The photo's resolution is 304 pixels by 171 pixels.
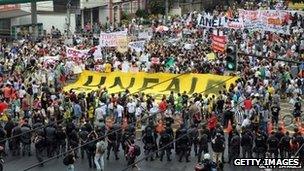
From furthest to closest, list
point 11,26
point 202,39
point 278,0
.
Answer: point 278,0, point 11,26, point 202,39

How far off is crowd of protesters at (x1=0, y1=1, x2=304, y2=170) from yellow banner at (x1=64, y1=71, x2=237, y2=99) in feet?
3.51

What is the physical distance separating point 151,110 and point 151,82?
477 centimetres

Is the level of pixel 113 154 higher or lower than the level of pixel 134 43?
lower

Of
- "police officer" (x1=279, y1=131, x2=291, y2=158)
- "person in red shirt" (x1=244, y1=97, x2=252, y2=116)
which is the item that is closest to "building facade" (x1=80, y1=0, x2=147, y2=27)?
"person in red shirt" (x1=244, y1=97, x2=252, y2=116)

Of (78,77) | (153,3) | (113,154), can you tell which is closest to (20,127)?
(113,154)

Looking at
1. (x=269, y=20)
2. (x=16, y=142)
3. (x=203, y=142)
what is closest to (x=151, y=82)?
(x=269, y=20)

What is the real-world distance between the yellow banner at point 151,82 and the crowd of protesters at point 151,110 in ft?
3.51

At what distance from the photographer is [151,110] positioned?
24.3 metres

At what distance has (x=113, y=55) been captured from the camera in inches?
1394

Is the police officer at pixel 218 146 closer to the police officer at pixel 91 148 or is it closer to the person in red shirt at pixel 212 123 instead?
the person in red shirt at pixel 212 123

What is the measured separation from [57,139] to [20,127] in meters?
1.22

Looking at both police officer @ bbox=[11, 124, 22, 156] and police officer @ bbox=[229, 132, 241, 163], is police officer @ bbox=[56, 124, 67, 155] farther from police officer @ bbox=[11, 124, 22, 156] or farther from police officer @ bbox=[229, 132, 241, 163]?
police officer @ bbox=[229, 132, 241, 163]

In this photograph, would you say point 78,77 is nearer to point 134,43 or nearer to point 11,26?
point 134,43

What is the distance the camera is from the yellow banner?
2756cm
